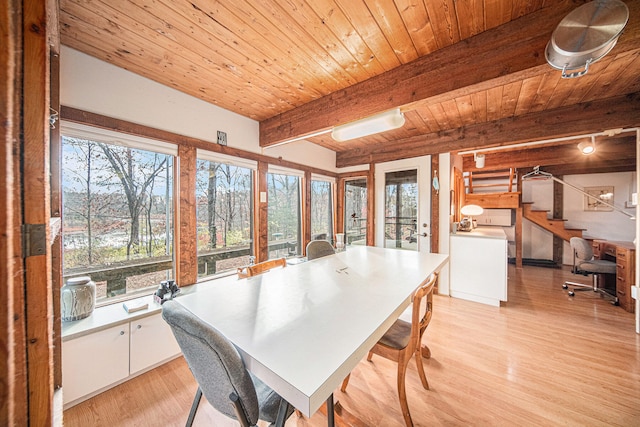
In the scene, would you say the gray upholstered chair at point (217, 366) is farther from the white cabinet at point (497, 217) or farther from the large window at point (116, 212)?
the white cabinet at point (497, 217)

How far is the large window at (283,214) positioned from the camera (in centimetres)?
324

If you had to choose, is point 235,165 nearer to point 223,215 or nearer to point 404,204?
point 223,215

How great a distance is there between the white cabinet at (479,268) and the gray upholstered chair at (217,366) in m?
3.31

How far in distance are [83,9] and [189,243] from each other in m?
1.83

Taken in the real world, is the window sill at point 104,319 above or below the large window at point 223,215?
below

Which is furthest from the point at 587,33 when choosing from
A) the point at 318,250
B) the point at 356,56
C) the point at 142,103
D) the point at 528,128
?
the point at 142,103

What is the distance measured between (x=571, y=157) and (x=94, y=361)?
21.2 feet

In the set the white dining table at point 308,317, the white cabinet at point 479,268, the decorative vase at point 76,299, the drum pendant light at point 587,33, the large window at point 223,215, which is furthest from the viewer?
the white cabinet at point 479,268

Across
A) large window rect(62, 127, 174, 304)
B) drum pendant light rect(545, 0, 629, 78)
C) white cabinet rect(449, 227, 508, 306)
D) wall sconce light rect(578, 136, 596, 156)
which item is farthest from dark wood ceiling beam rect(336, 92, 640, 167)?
large window rect(62, 127, 174, 304)

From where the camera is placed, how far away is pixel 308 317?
1.01 m

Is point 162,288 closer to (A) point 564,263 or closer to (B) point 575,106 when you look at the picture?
(B) point 575,106

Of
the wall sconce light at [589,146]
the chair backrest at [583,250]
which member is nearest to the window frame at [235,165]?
the wall sconce light at [589,146]

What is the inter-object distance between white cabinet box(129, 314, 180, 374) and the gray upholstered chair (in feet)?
3.95

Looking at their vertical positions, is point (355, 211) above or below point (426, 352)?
above
